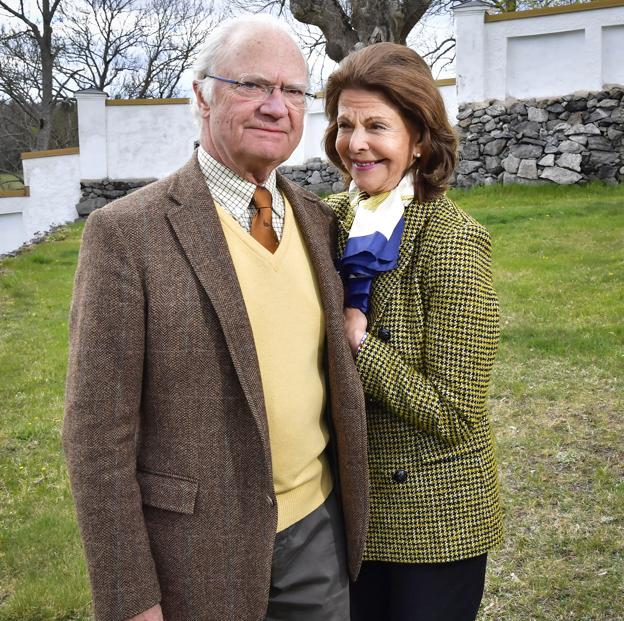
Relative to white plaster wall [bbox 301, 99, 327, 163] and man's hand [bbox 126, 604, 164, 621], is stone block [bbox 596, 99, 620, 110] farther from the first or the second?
man's hand [bbox 126, 604, 164, 621]

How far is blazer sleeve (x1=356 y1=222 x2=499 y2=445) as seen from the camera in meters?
1.94

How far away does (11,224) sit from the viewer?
15680 millimetres

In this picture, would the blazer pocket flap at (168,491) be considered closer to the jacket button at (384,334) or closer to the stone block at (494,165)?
the jacket button at (384,334)

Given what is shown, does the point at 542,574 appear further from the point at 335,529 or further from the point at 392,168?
the point at 392,168

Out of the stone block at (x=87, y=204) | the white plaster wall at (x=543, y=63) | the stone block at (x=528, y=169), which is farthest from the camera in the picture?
the stone block at (x=87, y=204)

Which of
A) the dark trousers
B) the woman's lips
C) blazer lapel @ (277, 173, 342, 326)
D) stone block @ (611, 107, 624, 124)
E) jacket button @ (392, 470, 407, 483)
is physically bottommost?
the dark trousers

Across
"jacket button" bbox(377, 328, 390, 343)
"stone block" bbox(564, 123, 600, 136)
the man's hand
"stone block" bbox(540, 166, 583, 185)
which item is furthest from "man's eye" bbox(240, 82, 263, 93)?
"stone block" bbox(564, 123, 600, 136)

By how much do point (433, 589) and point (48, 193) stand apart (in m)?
14.9

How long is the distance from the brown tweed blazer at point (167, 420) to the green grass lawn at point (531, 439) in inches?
71.8

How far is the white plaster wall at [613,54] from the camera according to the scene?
41.2ft

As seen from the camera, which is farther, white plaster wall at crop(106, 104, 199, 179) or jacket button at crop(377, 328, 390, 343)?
white plaster wall at crop(106, 104, 199, 179)

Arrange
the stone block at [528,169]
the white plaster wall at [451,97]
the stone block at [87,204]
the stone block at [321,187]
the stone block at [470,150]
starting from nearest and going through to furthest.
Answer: the stone block at [528,169]
the stone block at [470,150]
the white plaster wall at [451,97]
the stone block at [321,187]
the stone block at [87,204]

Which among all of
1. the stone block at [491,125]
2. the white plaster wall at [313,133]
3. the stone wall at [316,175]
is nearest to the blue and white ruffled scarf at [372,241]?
the stone block at [491,125]

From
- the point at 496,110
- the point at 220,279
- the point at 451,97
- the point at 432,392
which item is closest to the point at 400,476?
the point at 432,392
